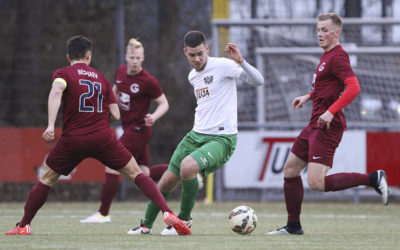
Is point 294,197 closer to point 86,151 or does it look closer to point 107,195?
point 86,151

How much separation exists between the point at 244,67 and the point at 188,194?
1.21m

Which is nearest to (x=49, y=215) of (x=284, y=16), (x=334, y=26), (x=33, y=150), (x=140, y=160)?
(x=140, y=160)

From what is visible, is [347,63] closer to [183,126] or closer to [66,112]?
[66,112]

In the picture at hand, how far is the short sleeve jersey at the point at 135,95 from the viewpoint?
9.63 meters

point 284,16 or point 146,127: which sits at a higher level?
point 284,16

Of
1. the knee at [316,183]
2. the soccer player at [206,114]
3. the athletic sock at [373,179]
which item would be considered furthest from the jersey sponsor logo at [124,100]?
the athletic sock at [373,179]

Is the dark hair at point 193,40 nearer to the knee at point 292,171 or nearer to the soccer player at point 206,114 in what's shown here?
the soccer player at point 206,114

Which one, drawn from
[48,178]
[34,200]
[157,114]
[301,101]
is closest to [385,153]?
[157,114]

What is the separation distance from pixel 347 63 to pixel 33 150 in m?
6.98

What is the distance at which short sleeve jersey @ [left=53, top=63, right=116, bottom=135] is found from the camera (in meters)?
7.17

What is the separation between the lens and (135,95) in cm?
963

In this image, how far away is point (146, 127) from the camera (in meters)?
9.69

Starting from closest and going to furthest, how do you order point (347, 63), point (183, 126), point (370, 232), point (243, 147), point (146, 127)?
point (347, 63) → point (370, 232) → point (146, 127) → point (243, 147) → point (183, 126)

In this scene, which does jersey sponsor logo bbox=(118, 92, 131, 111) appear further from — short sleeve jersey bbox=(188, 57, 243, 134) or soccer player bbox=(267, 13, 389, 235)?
soccer player bbox=(267, 13, 389, 235)
